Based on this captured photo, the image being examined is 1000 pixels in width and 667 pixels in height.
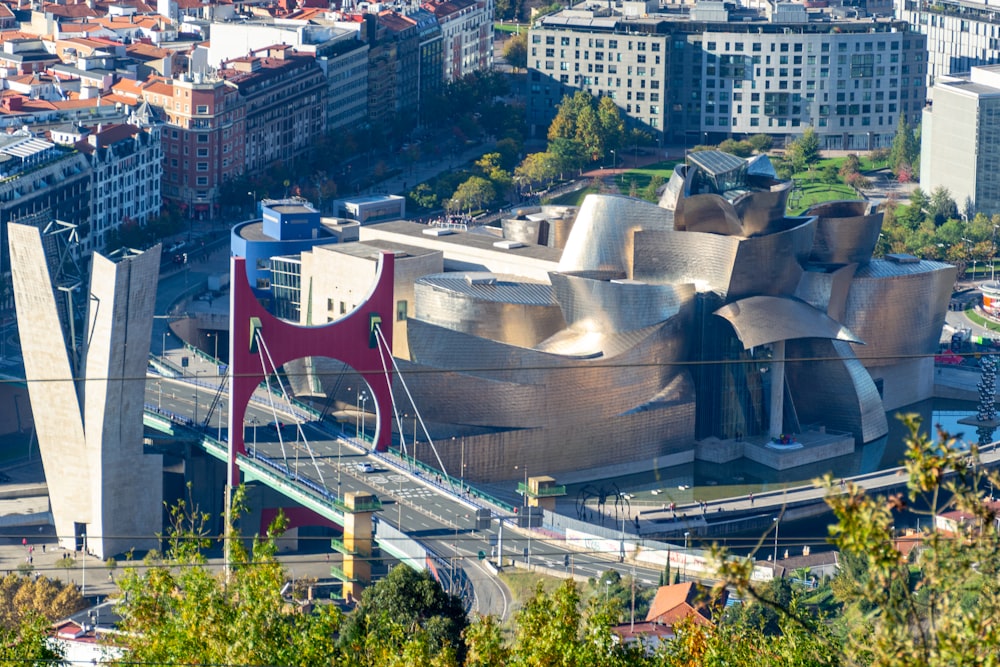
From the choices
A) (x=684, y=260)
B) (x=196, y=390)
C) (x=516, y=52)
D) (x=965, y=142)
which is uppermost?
(x=684, y=260)

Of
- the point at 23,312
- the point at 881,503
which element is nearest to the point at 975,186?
the point at 23,312

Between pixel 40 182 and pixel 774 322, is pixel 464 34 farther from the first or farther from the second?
pixel 774 322

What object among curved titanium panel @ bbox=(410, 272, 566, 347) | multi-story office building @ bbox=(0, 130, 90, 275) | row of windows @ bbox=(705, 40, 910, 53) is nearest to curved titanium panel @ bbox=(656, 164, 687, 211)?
curved titanium panel @ bbox=(410, 272, 566, 347)

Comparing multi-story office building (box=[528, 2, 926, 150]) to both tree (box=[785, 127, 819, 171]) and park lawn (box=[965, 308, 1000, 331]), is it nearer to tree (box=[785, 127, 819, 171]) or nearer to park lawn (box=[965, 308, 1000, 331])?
tree (box=[785, 127, 819, 171])

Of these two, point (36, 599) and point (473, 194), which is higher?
point (473, 194)

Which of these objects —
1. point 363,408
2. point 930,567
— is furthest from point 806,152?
point 930,567
